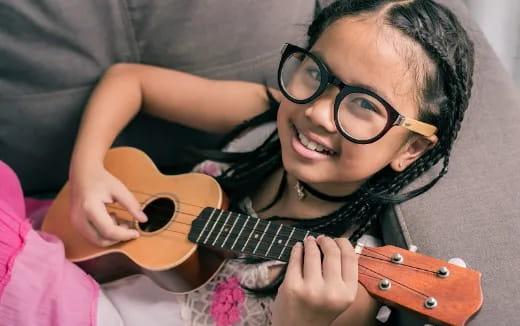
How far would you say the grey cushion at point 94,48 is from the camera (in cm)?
96

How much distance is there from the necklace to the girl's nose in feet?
0.55

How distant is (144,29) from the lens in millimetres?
1013

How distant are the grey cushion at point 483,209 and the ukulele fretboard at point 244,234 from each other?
0.17m

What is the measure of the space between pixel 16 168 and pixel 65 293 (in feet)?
1.22

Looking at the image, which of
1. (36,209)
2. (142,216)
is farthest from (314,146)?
(36,209)

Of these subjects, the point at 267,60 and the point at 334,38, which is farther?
the point at 267,60

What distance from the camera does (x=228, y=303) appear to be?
895mm

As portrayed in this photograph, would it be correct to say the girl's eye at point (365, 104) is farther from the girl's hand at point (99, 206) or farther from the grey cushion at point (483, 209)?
the girl's hand at point (99, 206)

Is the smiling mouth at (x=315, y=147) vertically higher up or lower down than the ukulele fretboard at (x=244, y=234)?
higher up

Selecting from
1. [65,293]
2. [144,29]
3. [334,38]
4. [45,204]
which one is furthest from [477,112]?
[45,204]

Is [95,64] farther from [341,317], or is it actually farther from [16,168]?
[341,317]

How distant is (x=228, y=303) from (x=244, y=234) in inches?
5.7

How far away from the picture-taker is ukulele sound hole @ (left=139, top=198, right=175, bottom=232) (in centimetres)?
96

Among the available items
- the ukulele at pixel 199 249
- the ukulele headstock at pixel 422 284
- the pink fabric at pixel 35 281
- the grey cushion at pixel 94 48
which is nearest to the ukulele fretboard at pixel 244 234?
the ukulele at pixel 199 249
